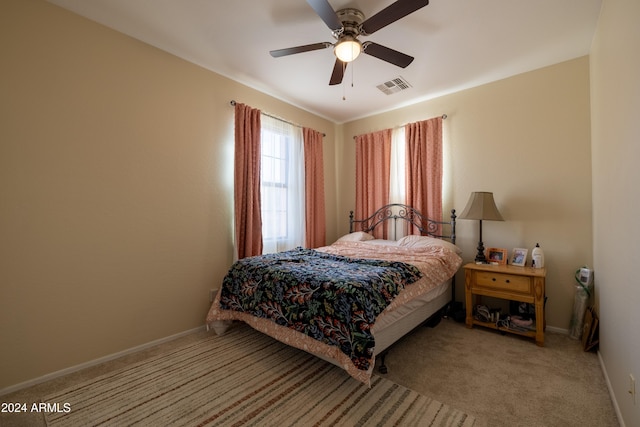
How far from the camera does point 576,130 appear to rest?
8.82 feet

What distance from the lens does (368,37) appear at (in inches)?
97.0

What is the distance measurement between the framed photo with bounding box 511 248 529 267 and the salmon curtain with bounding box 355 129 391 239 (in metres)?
1.58

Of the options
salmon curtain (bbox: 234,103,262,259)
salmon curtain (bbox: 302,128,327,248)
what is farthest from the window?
salmon curtain (bbox: 234,103,262,259)

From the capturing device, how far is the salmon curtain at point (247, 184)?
3.13 meters

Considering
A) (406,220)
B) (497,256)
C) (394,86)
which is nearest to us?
(497,256)

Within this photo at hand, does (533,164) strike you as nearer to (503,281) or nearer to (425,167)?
(425,167)

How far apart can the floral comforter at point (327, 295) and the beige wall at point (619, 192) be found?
Result: 1.15m

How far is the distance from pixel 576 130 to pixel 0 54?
4745 millimetres

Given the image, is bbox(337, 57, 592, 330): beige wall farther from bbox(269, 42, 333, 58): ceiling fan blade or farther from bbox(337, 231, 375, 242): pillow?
bbox(269, 42, 333, 58): ceiling fan blade

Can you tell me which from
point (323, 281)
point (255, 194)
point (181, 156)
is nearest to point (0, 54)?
point (181, 156)

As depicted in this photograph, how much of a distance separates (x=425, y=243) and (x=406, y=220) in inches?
24.7

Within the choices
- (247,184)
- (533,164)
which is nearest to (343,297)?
(247,184)

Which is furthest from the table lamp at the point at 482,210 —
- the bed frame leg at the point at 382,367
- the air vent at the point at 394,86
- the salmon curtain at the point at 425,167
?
the bed frame leg at the point at 382,367

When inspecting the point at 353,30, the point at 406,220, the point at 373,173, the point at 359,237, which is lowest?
the point at 359,237
